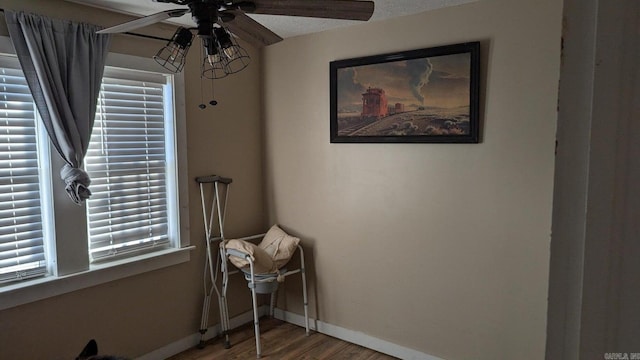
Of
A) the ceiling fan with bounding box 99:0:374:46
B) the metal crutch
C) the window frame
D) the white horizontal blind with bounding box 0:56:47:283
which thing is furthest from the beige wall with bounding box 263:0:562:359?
the white horizontal blind with bounding box 0:56:47:283

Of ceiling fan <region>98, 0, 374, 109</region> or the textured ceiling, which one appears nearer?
ceiling fan <region>98, 0, 374, 109</region>

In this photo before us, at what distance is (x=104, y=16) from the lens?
279 cm

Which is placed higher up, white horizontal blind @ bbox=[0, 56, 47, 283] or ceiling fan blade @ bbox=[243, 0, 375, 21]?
ceiling fan blade @ bbox=[243, 0, 375, 21]

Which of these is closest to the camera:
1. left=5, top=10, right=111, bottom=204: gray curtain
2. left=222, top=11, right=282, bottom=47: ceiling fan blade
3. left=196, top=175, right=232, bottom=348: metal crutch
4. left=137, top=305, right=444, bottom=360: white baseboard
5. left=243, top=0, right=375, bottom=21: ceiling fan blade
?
left=243, top=0, right=375, bottom=21: ceiling fan blade

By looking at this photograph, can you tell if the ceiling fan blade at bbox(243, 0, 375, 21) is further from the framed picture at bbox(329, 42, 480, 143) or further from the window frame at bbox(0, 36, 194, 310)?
the window frame at bbox(0, 36, 194, 310)

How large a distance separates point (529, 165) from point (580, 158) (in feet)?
8.02

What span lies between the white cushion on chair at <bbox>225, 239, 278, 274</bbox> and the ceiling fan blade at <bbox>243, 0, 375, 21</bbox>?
2.04 metres

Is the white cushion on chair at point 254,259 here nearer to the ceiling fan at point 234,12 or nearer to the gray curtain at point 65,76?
the gray curtain at point 65,76

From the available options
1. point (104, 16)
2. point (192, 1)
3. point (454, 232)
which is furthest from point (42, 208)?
point (454, 232)

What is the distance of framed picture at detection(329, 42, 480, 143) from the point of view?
2773 mm

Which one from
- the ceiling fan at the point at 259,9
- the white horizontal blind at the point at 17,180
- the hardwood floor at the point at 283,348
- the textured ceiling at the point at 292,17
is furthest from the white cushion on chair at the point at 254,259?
the ceiling fan at the point at 259,9

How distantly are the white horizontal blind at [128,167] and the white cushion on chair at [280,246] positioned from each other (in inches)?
31.3

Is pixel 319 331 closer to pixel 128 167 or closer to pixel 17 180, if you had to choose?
pixel 128 167

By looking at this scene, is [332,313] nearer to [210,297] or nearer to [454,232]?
[210,297]
